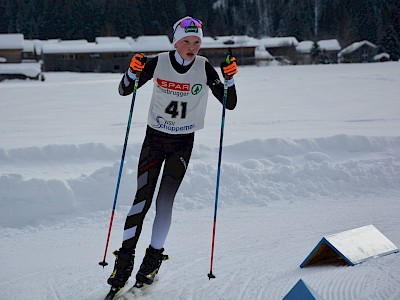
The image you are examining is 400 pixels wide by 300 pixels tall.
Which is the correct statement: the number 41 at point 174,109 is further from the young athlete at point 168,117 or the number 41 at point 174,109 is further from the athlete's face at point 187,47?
the athlete's face at point 187,47

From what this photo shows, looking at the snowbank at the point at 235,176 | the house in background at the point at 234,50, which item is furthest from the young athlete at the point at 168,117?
the house in background at the point at 234,50

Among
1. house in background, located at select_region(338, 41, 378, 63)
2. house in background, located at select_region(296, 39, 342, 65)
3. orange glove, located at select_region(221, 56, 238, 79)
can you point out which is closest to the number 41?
orange glove, located at select_region(221, 56, 238, 79)

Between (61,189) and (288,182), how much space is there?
2.77 metres

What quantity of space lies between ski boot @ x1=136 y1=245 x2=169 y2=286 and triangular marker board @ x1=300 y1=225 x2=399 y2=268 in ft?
3.92

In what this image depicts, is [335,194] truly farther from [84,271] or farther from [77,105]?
[77,105]

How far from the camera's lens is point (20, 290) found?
11.3 ft

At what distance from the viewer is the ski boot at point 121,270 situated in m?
3.19

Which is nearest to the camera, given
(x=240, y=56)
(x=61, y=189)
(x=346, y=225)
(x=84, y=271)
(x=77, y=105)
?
(x=84, y=271)

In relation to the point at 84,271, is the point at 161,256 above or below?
above

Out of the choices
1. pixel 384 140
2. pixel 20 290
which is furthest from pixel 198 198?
pixel 384 140

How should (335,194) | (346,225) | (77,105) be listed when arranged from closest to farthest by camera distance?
(346,225), (335,194), (77,105)

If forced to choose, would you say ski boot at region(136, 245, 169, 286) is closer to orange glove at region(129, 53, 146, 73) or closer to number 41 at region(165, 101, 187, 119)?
number 41 at region(165, 101, 187, 119)

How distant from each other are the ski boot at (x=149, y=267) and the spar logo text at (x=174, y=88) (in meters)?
1.15

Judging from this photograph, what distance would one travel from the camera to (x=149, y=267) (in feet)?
11.2
